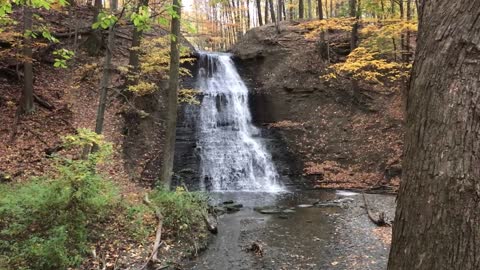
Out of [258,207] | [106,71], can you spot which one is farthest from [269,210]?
[106,71]

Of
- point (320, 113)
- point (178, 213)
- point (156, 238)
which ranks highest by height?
point (320, 113)

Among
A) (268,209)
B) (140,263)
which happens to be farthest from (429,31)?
(268,209)

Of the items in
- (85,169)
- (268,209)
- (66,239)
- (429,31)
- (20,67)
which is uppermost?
(20,67)

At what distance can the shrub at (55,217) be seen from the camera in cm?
579

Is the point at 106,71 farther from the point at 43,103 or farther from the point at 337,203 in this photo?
the point at 337,203

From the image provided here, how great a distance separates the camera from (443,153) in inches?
67.4

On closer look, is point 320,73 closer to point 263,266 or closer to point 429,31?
point 263,266

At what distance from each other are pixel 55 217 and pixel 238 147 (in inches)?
482

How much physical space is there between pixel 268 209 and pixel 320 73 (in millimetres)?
11018

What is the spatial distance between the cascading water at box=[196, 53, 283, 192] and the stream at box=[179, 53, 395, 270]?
0.04m

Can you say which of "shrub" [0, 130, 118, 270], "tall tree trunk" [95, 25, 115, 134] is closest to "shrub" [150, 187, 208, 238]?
"shrub" [0, 130, 118, 270]

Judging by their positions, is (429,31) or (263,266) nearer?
(429,31)

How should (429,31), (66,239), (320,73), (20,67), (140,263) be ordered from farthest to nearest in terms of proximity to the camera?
(320,73)
(20,67)
(140,263)
(66,239)
(429,31)

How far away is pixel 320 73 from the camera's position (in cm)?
2133
